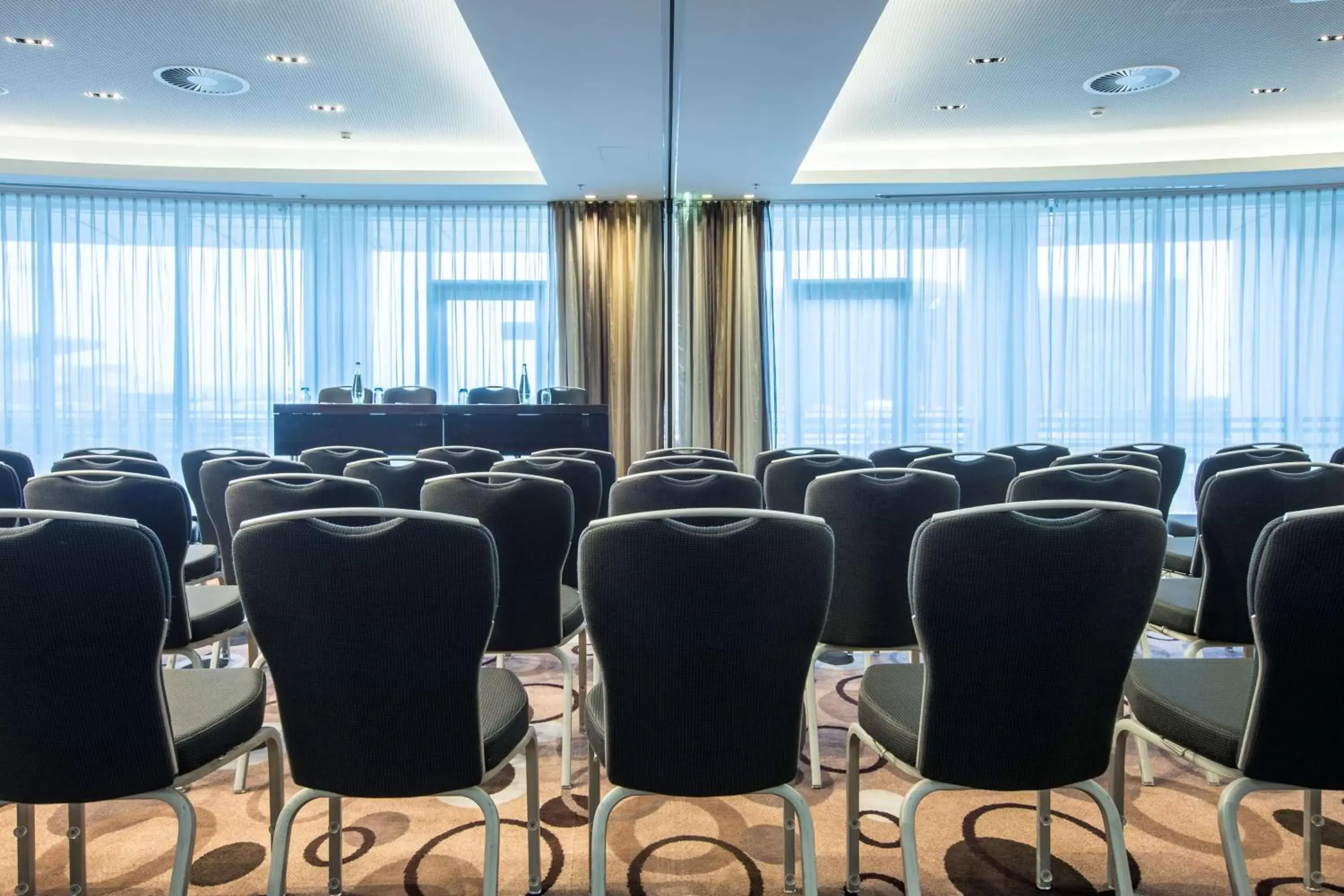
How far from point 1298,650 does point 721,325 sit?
24.1ft

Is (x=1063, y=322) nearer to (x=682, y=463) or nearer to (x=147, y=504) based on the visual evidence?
(x=682, y=463)

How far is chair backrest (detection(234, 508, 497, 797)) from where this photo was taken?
1.51 meters

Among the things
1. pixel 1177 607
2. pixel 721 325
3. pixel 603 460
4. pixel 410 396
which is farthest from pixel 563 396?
pixel 1177 607

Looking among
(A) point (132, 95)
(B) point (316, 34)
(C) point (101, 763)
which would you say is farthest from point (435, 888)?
(A) point (132, 95)

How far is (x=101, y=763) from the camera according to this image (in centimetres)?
153

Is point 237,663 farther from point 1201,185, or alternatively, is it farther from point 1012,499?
point 1201,185

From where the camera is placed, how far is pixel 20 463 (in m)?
3.97

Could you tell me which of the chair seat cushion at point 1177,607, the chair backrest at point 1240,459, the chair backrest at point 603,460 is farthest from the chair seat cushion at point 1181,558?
the chair backrest at point 603,460

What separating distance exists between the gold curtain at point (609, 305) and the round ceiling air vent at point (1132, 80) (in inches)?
155

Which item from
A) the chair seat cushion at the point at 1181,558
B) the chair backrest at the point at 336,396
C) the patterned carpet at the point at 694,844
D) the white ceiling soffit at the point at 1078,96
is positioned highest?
the white ceiling soffit at the point at 1078,96

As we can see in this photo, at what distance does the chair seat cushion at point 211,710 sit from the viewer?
166 cm

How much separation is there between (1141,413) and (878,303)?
2842 mm

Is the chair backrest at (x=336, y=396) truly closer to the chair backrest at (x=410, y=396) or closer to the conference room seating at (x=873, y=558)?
the chair backrest at (x=410, y=396)

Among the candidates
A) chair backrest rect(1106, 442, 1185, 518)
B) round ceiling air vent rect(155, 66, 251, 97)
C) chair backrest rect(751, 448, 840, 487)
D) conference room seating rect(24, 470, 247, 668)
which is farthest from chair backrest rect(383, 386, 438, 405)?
chair backrest rect(1106, 442, 1185, 518)
